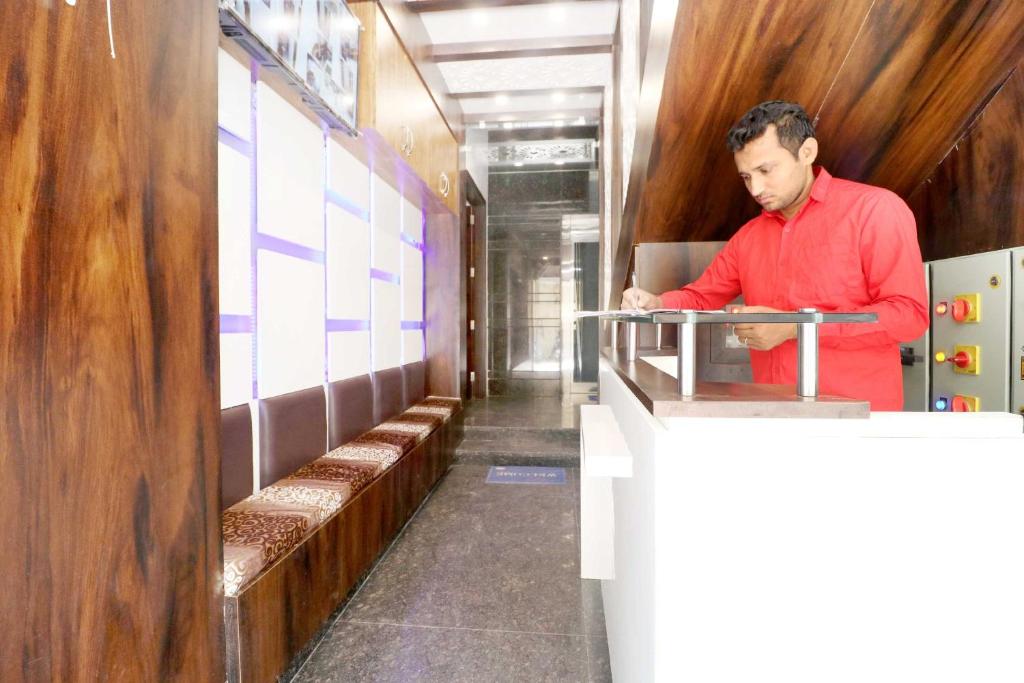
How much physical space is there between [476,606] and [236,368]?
4.54ft

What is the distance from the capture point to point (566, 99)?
16.3 ft

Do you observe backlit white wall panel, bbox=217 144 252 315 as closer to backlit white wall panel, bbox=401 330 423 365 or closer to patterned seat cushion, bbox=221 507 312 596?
patterned seat cushion, bbox=221 507 312 596

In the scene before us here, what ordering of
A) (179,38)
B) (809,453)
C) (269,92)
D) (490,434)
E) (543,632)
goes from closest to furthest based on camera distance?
1. (809,453)
2. (179,38)
3. (543,632)
4. (269,92)
5. (490,434)

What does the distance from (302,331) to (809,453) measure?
2287 millimetres

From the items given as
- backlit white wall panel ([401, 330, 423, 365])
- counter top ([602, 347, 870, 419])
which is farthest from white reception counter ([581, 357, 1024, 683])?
backlit white wall panel ([401, 330, 423, 365])

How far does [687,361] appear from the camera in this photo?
86 centimetres

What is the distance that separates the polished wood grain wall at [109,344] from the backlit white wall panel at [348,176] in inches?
59.5

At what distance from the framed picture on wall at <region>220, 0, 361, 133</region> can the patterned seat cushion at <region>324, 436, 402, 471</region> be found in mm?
1702

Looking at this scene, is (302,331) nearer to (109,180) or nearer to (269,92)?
(269,92)

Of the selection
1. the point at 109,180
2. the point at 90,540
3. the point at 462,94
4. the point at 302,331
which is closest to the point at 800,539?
the point at 90,540

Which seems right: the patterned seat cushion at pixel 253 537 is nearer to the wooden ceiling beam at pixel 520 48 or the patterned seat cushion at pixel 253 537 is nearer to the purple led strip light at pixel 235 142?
the purple led strip light at pixel 235 142

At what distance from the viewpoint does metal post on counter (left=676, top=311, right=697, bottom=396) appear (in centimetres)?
83

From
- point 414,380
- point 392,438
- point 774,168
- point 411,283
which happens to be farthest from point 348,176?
point 774,168

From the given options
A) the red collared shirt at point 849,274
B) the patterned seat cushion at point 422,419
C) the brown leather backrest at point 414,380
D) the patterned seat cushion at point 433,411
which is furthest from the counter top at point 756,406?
the brown leather backrest at point 414,380
